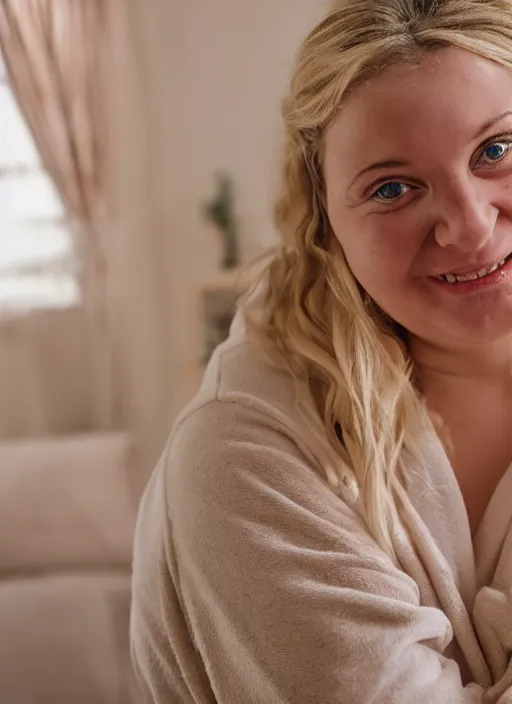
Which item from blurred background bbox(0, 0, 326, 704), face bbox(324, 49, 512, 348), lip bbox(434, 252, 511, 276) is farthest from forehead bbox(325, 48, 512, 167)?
blurred background bbox(0, 0, 326, 704)

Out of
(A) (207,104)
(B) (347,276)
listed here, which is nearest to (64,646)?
(B) (347,276)

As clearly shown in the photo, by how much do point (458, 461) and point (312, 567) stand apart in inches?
10.2

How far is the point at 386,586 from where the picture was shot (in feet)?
2.58

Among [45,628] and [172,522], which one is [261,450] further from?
[45,628]

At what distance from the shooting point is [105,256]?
7.69ft

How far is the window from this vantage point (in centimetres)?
231

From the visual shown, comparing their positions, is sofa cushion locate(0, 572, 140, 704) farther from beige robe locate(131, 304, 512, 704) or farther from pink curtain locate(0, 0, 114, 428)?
beige robe locate(131, 304, 512, 704)

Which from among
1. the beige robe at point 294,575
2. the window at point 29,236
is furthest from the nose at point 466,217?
the window at point 29,236

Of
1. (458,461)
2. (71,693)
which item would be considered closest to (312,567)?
(458,461)

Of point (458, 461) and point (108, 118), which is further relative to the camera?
point (108, 118)

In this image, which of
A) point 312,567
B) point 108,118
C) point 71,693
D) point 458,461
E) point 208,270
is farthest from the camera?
point 208,270

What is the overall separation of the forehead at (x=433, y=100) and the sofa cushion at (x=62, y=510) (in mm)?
1376

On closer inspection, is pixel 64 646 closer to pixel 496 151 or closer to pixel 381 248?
pixel 381 248

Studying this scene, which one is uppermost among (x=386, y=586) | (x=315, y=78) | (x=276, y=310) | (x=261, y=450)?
(x=315, y=78)
